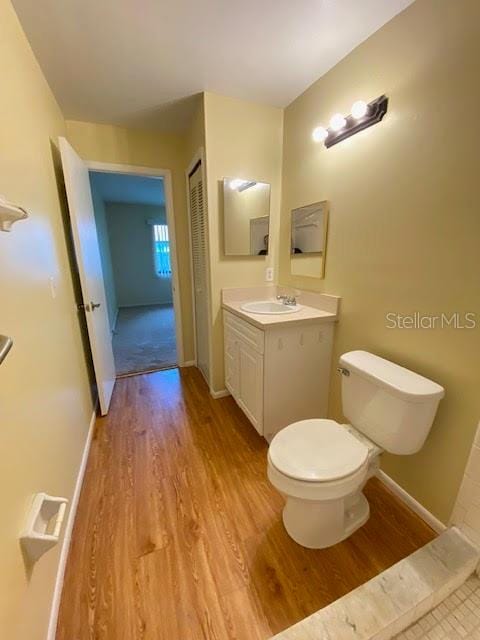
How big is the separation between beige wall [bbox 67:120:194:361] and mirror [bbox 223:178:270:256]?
83 cm

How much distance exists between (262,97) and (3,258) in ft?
6.39

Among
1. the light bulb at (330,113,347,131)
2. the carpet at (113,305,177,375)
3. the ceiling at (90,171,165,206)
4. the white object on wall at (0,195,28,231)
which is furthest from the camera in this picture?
the ceiling at (90,171,165,206)

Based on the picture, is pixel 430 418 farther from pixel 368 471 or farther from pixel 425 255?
pixel 425 255

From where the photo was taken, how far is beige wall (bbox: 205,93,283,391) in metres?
1.89

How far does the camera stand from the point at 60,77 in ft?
5.33

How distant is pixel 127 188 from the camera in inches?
171

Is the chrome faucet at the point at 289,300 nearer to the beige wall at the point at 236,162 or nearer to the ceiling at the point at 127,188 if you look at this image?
the beige wall at the point at 236,162

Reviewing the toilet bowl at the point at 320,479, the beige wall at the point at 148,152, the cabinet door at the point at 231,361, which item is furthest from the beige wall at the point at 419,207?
the beige wall at the point at 148,152

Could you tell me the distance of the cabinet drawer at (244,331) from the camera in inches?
64.4

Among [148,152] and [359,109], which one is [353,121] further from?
[148,152]

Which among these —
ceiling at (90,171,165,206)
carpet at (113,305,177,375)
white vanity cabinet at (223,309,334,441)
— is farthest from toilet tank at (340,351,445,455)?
ceiling at (90,171,165,206)

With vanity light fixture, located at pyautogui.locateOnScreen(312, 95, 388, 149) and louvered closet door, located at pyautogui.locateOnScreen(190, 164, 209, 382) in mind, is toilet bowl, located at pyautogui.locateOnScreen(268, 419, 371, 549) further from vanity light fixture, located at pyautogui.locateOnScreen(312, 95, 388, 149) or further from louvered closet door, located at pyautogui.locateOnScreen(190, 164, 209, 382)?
vanity light fixture, located at pyautogui.locateOnScreen(312, 95, 388, 149)

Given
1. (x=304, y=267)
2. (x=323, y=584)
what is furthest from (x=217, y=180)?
(x=323, y=584)

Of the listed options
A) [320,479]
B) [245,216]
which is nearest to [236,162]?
[245,216]
